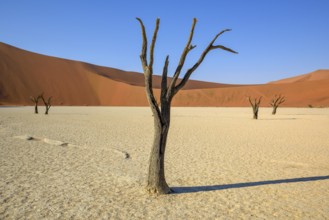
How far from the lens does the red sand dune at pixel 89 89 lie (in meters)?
73.0

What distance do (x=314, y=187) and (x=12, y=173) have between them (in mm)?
7175

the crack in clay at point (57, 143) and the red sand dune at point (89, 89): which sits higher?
the red sand dune at point (89, 89)

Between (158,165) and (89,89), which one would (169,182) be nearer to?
(158,165)

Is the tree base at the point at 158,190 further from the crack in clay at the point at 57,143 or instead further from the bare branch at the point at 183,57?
the crack in clay at the point at 57,143

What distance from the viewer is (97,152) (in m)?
10.7

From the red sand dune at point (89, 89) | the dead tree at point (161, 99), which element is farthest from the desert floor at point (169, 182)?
the red sand dune at point (89, 89)

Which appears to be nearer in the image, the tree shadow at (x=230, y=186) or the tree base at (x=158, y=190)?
the tree base at (x=158, y=190)

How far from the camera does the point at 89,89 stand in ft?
280

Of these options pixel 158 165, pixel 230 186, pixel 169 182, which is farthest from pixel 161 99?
pixel 230 186

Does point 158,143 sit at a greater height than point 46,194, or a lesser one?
greater

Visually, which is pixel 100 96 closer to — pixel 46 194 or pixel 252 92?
pixel 252 92

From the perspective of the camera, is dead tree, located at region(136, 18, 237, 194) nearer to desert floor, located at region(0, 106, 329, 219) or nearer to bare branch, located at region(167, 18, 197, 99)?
bare branch, located at region(167, 18, 197, 99)

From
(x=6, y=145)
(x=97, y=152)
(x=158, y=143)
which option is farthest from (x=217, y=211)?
(x=6, y=145)

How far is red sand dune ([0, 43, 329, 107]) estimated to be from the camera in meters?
73.0
